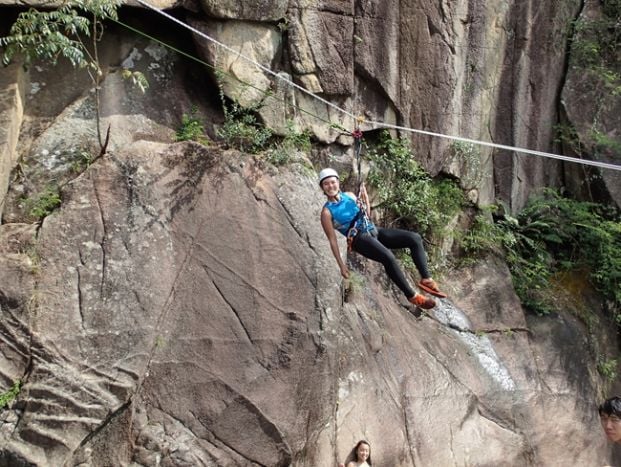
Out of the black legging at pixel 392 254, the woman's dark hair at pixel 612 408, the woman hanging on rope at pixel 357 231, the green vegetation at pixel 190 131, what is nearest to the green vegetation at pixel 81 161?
the green vegetation at pixel 190 131

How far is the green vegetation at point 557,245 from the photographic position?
480 inches

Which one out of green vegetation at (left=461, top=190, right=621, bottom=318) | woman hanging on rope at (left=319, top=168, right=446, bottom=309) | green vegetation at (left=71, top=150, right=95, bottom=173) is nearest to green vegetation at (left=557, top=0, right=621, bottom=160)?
green vegetation at (left=461, top=190, right=621, bottom=318)

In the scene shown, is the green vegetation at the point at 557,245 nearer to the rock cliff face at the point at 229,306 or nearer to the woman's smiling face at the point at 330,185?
the rock cliff face at the point at 229,306

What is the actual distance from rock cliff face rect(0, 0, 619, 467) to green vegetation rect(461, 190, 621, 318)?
1.30m

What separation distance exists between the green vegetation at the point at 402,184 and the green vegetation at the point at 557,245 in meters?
1.16

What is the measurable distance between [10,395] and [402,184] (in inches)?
247

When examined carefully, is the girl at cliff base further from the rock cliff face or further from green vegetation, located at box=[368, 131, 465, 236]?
green vegetation, located at box=[368, 131, 465, 236]

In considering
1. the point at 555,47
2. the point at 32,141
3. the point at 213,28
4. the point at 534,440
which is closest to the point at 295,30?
the point at 213,28

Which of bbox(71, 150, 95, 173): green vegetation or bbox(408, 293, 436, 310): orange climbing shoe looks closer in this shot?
bbox(408, 293, 436, 310): orange climbing shoe

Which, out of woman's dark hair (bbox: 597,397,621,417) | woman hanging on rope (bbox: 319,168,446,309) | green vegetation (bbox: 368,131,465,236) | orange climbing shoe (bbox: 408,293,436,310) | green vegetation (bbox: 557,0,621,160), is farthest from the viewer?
green vegetation (bbox: 557,0,621,160)

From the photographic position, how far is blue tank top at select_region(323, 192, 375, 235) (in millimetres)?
7656

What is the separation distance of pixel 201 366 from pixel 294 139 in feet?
11.5

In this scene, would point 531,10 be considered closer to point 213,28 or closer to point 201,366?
point 213,28

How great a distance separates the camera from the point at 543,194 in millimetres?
13227
